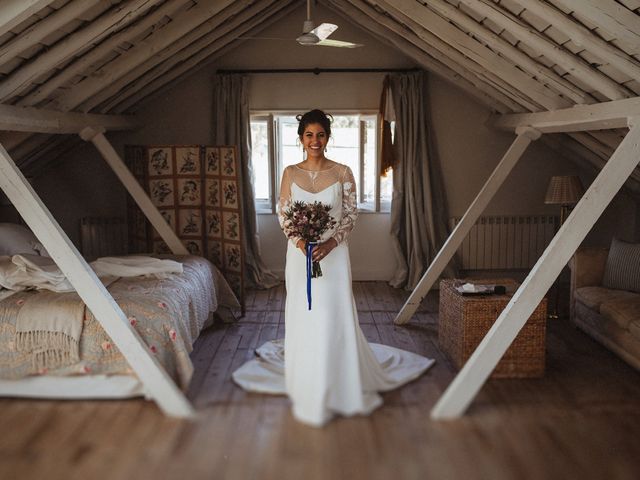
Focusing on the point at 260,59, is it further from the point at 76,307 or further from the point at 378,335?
the point at 76,307

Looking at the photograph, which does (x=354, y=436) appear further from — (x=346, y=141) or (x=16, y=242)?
(x=346, y=141)

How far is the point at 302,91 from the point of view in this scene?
285 inches

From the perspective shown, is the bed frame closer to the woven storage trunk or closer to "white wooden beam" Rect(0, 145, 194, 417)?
"white wooden beam" Rect(0, 145, 194, 417)

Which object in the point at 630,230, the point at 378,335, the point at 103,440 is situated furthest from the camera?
the point at 630,230

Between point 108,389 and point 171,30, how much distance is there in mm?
2759

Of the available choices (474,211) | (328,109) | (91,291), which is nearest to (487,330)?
(474,211)

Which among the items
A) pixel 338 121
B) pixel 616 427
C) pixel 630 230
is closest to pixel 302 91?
pixel 338 121

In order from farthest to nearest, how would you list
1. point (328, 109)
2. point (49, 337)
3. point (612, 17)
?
1. point (328, 109)
2. point (49, 337)
3. point (612, 17)

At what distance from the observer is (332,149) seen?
748cm

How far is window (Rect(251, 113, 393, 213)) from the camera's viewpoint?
7.40 metres

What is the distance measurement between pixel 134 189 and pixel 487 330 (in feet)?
10.5

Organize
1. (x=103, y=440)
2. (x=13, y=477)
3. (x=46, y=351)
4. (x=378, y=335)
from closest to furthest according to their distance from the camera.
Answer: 1. (x=13, y=477)
2. (x=103, y=440)
3. (x=46, y=351)
4. (x=378, y=335)

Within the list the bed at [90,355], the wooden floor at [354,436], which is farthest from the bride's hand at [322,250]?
the bed at [90,355]

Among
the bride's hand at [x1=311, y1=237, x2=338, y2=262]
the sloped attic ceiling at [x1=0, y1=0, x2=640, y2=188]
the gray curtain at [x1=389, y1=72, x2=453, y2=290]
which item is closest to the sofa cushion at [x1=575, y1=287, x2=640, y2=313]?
the sloped attic ceiling at [x1=0, y1=0, x2=640, y2=188]
